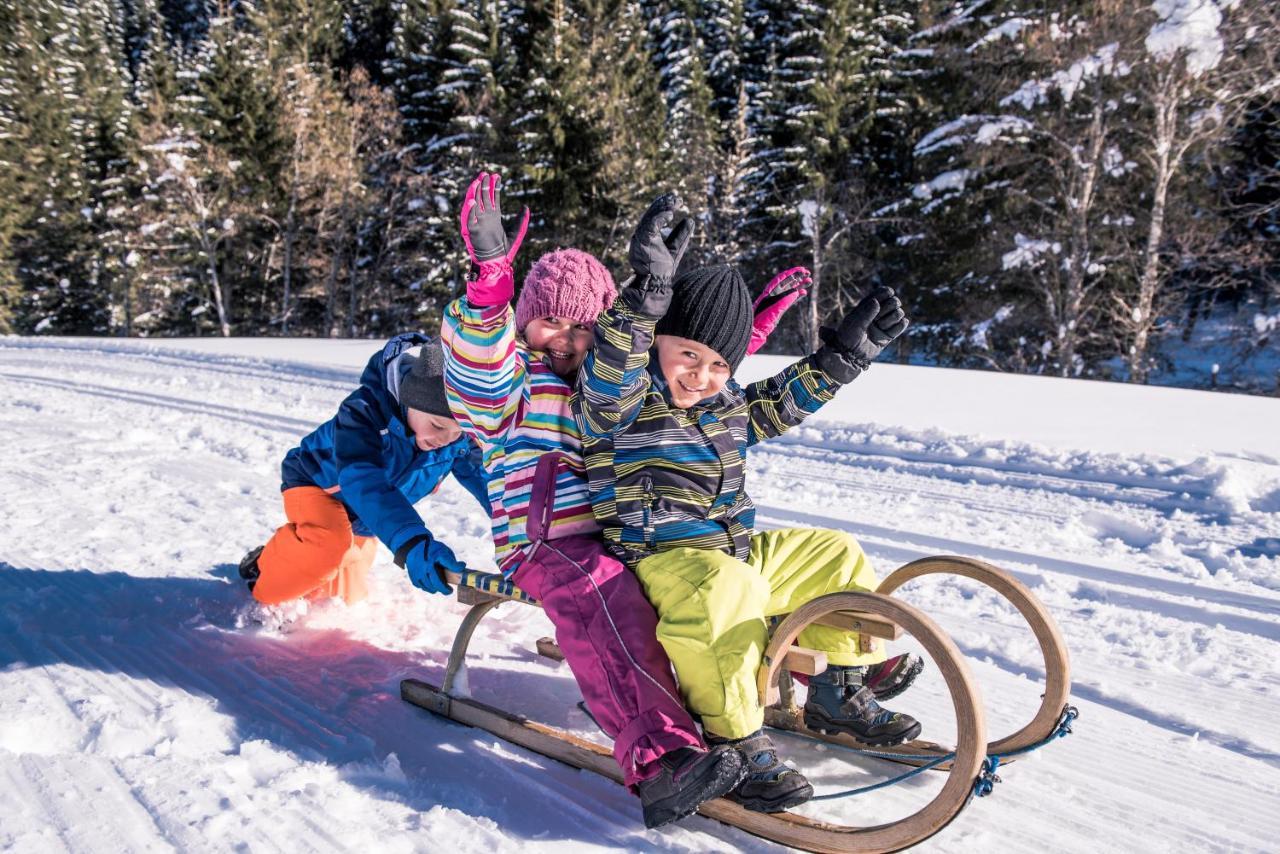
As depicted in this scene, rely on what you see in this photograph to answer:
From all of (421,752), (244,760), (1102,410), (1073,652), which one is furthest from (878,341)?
(1102,410)

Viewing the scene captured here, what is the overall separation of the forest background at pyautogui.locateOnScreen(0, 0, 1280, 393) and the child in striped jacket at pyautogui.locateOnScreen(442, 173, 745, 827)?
13859 mm

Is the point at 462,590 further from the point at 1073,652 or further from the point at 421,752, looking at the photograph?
the point at 1073,652

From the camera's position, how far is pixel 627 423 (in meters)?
2.15

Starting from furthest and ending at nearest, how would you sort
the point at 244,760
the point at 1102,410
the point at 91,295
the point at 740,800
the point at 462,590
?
1. the point at 91,295
2. the point at 1102,410
3. the point at 462,590
4. the point at 244,760
5. the point at 740,800

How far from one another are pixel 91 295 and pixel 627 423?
34.2 meters

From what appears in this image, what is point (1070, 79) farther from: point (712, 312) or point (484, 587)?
point (484, 587)

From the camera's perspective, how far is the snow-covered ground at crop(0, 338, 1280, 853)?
6.49ft

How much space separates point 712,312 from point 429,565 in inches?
45.5

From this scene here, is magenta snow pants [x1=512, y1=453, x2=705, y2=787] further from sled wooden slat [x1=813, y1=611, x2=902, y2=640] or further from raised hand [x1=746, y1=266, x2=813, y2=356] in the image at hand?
raised hand [x1=746, y1=266, x2=813, y2=356]

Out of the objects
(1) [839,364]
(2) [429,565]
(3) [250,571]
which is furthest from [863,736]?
(3) [250,571]

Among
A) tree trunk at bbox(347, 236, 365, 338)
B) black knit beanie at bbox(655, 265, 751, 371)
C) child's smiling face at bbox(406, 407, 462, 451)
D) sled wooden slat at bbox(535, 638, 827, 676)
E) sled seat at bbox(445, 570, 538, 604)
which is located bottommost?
tree trunk at bbox(347, 236, 365, 338)

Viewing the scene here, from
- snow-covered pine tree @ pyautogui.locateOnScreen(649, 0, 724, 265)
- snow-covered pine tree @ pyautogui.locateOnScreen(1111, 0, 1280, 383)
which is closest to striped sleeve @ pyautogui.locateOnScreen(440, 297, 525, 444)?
snow-covered pine tree @ pyautogui.locateOnScreen(1111, 0, 1280, 383)

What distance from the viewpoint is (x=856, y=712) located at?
2229 millimetres

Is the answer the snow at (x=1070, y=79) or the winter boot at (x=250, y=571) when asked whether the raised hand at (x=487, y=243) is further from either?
the snow at (x=1070, y=79)
